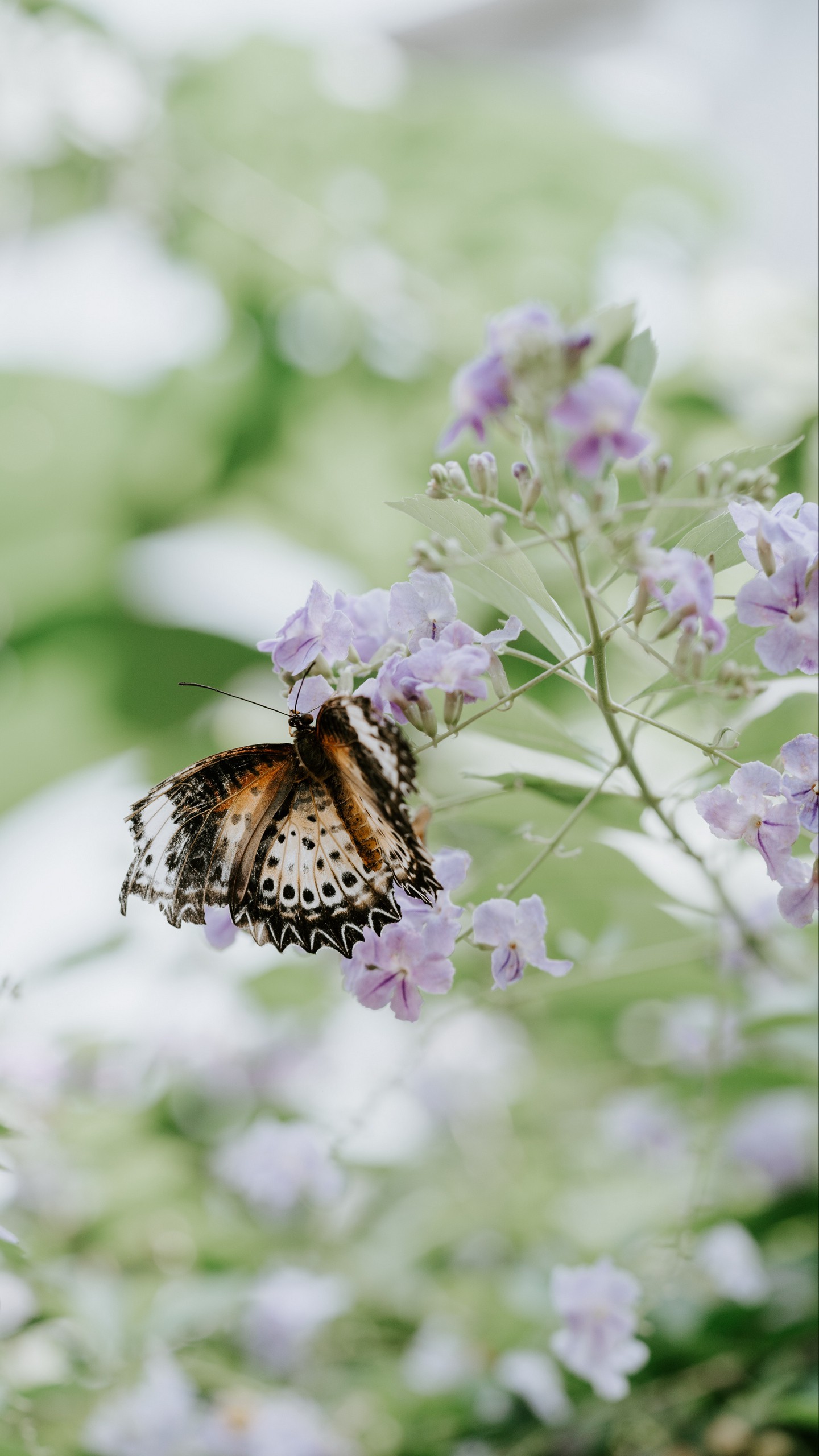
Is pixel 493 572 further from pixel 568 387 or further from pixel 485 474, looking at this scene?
pixel 568 387

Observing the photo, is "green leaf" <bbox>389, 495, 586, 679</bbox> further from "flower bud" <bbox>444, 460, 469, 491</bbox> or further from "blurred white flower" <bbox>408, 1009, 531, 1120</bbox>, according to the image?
"blurred white flower" <bbox>408, 1009, 531, 1120</bbox>

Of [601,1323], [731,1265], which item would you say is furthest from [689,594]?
[731,1265]

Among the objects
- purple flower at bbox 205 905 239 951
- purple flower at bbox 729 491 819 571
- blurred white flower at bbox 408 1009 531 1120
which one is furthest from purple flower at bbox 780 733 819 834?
blurred white flower at bbox 408 1009 531 1120

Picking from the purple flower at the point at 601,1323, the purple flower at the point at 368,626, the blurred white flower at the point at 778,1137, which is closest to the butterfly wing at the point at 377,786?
the purple flower at the point at 368,626

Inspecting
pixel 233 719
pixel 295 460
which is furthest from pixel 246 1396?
pixel 295 460

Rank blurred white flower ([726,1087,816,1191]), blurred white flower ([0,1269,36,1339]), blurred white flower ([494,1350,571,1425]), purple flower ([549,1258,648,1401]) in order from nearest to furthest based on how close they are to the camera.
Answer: purple flower ([549,1258,648,1401]) → blurred white flower ([0,1269,36,1339]) → blurred white flower ([494,1350,571,1425]) → blurred white flower ([726,1087,816,1191])

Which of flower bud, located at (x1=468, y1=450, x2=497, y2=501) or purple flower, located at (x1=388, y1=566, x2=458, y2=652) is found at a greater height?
flower bud, located at (x1=468, y1=450, x2=497, y2=501)
